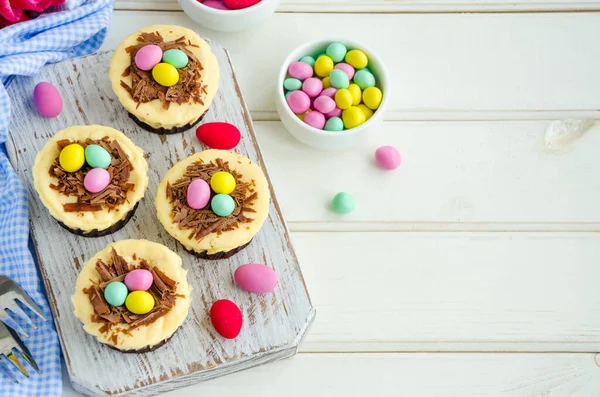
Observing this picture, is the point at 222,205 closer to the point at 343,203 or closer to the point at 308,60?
the point at 343,203

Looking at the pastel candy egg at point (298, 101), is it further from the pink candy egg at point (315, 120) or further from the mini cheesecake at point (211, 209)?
the mini cheesecake at point (211, 209)

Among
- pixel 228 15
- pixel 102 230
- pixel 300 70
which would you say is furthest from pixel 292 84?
pixel 102 230

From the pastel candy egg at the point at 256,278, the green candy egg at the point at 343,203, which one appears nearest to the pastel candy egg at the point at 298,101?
the green candy egg at the point at 343,203

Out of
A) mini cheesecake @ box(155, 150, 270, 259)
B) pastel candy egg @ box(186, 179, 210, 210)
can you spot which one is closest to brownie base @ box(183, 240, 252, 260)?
Result: mini cheesecake @ box(155, 150, 270, 259)

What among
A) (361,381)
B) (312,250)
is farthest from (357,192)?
(361,381)

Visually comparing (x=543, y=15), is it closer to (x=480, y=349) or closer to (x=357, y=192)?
(x=357, y=192)
